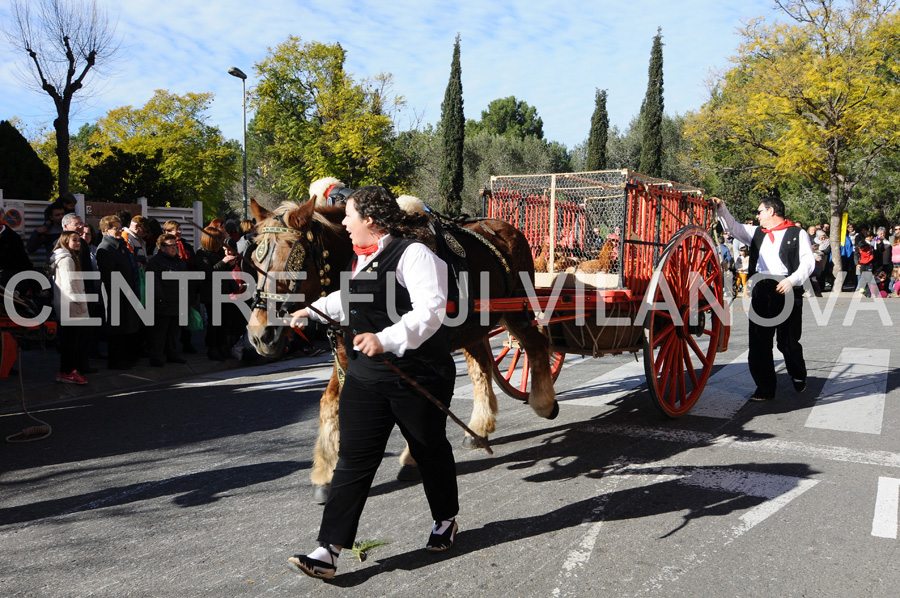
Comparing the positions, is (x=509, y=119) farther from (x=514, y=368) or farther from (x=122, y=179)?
(x=514, y=368)

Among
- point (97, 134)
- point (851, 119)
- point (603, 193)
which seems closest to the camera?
point (603, 193)

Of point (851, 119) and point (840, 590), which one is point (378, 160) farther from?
point (840, 590)

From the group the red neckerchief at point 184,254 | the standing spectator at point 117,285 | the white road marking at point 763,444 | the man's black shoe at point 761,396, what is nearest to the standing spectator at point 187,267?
the red neckerchief at point 184,254

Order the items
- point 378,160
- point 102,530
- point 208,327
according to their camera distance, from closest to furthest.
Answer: point 102,530 < point 208,327 < point 378,160

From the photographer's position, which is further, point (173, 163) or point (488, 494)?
point (173, 163)

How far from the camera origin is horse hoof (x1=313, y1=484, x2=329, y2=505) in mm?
4199

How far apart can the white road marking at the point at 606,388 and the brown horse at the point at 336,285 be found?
1.29 m

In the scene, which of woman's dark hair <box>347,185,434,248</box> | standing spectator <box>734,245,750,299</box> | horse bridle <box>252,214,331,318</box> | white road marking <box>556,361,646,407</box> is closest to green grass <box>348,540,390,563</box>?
horse bridle <box>252,214,331,318</box>

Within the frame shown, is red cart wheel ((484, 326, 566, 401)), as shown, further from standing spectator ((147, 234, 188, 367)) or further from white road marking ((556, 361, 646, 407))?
standing spectator ((147, 234, 188, 367))

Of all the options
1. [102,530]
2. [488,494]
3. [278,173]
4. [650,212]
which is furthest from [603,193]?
[278,173]

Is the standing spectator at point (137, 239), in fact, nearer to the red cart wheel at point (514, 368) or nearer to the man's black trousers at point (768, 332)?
the red cart wheel at point (514, 368)

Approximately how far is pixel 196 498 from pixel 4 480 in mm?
1499

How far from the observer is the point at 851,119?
19.8m

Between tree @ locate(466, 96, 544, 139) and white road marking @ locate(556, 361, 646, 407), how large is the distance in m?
84.4
